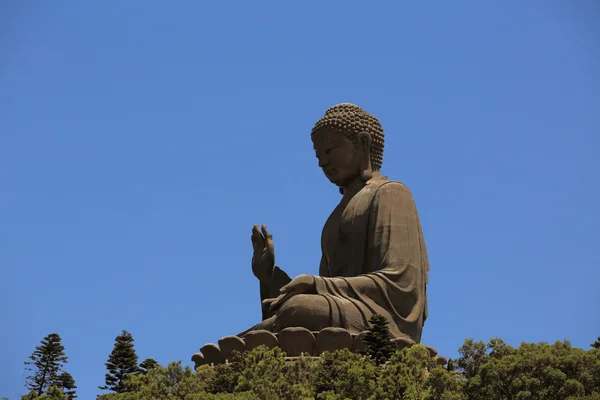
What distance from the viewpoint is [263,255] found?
2966 cm

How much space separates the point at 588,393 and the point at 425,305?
17.2ft

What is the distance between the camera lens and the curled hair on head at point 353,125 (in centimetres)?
2991

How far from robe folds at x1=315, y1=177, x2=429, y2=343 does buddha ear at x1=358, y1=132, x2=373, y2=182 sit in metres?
0.19

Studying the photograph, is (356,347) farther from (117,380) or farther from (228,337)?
(117,380)

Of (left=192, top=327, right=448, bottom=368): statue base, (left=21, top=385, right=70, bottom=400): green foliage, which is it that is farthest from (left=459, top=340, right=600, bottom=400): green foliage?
(left=21, top=385, right=70, bottom=400): green foliage

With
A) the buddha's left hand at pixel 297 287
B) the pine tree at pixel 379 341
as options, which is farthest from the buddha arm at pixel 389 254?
the pine tree at pixel 379 341

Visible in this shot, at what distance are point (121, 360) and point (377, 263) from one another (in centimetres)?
421

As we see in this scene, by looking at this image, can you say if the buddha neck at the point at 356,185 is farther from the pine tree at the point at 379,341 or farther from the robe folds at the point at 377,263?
the pine tree at the point at 379,341

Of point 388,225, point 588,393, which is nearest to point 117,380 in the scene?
point 388,225

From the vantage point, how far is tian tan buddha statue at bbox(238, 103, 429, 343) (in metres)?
27.5

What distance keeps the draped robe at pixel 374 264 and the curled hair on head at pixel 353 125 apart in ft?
1.65

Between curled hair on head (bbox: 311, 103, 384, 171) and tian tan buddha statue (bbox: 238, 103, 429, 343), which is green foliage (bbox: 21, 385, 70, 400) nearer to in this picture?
tian tan buddha statue (bbox: 238, 103, 429, 343)

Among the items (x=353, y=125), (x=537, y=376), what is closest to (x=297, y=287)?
(x=353, y=125)

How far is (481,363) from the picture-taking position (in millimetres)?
24844
